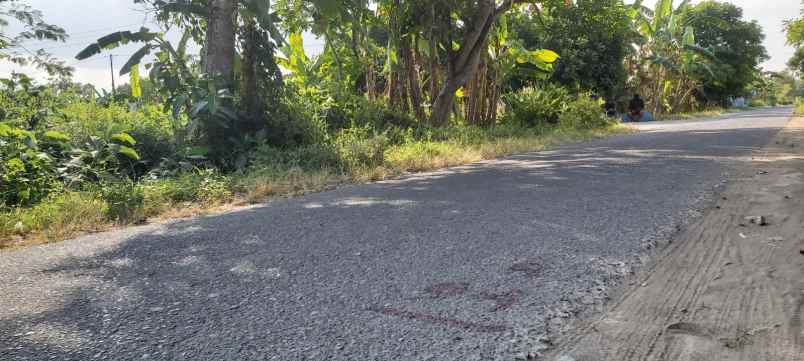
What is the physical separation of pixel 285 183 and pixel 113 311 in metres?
3.75

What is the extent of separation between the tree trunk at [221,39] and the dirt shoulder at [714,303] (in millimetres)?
6609

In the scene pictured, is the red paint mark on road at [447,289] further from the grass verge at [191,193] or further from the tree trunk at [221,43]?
the tree trunk at [221,43]

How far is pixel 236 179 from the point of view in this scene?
629 cm

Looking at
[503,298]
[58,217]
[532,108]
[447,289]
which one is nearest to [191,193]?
[58,217]

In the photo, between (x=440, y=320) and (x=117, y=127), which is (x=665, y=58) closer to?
(x=117, y=127)

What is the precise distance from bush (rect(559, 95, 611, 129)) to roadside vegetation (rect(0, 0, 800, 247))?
0.06 metres

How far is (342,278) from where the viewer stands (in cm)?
280

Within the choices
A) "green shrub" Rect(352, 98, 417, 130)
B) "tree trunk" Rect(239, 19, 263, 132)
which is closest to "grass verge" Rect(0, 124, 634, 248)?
"tree trunk" Rect(239, 19, 263, 132)

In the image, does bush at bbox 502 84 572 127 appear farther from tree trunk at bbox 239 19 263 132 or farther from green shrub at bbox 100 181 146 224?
green shrub at bbox 100 181 146 224

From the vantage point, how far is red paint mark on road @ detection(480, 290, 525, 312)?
238 centimetres

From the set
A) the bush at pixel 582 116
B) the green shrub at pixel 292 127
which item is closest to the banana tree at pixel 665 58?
the bush at pixel 582 116

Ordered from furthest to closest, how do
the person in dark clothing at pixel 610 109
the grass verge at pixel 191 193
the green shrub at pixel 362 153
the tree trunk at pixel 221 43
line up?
the person in dark clothing at pixel 610 109 < the tree trunk at pixel 221 43 < the green shrub at pixel 362 153 < the grass verge at pixel 191 193

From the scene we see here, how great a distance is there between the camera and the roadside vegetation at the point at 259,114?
213 inches

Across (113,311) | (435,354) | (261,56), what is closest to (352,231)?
(113,311)
